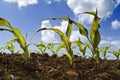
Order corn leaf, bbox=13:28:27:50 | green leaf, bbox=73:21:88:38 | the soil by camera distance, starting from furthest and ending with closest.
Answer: green leaf, bbox=73:21:88:38 < corn leaf, bbox=13:28:27:50 < the soil

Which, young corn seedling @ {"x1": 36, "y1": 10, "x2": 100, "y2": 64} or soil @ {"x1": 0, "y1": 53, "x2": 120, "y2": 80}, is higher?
young corn seedling @ {"x1": 36, "y1": 10, "x2": 100, "y2": 64}

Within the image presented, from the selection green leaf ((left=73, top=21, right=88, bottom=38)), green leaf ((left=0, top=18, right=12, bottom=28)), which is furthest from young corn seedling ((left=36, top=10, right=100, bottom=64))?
green leaf ((left=0, top=18, right=12, bottom=28))

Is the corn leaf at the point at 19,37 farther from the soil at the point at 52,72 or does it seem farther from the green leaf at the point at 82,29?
the green leaf at the point at 82,29

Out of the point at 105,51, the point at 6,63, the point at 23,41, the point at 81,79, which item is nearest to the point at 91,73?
the point at 81,79

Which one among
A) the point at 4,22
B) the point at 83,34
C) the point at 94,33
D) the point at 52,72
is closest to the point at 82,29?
the point at 83,34

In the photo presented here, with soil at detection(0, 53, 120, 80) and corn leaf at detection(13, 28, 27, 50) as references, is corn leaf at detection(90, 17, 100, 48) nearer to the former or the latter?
soil at detection(0, 53, 120, 80)

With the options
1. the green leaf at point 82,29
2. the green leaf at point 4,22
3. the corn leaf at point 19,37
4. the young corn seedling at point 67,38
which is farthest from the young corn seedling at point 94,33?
the green leaf at point 4,22

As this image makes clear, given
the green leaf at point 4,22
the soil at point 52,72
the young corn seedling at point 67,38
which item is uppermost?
the green leaf at point 4,22

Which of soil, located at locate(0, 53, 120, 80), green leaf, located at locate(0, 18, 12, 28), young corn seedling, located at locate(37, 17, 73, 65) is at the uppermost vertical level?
green leaf, located at locate(0, 18, 12, 28)

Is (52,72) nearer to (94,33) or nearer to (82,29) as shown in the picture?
(82,29)

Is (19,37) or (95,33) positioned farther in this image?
(95,33)

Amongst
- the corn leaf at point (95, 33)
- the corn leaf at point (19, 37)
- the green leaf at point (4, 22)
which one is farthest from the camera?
the corn leaf at point (95, 33)

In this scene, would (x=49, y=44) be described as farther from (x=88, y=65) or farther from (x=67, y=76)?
(x=67, y=76)

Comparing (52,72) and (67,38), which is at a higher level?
(67,38)
